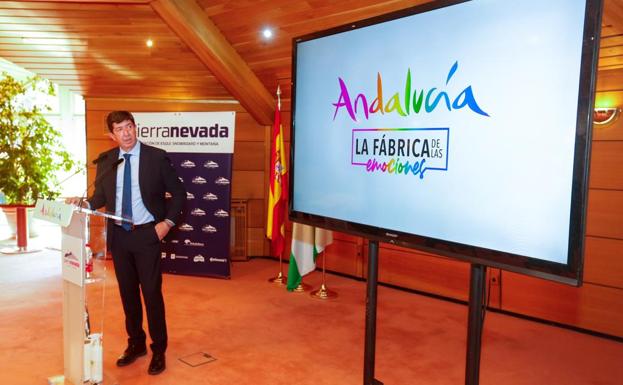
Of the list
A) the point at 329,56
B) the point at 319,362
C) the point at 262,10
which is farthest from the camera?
the point at 262,10

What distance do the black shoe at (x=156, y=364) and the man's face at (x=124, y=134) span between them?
4.39 ft

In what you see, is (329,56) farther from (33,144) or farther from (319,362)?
(33,144)

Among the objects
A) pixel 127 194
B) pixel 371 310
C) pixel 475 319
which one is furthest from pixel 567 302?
pixel 127 194

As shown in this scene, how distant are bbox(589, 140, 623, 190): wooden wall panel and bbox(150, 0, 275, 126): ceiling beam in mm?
3469

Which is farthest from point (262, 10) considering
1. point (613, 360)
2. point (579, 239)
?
point (613, 360)

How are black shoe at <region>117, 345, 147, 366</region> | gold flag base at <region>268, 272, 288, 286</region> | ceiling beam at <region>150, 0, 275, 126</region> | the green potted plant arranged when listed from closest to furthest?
1. black shoe at <region>117, 345, 147, 366</region>
2. ceiling beam at <region>150, 0, 275, 126</region>
3. gold flag base at <region>268, 272, 288, 286</region>
4. the green potted plant

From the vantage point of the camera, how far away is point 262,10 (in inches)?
173

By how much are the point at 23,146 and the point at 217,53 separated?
3.61m

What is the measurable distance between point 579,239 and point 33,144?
278 inches

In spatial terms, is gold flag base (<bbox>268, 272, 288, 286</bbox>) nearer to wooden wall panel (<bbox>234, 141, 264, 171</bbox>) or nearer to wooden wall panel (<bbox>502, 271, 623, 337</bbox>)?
wooden wall panel (<bbox>234, 141, 264, 171</bbox>)

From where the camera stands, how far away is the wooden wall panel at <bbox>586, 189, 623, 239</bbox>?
12.8ft

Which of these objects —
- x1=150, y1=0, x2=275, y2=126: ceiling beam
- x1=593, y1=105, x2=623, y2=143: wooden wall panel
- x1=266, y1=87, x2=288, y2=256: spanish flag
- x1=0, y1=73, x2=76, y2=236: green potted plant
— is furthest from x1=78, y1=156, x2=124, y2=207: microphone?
x1=0, y1=73, x2=76, y2=236: green potted plant

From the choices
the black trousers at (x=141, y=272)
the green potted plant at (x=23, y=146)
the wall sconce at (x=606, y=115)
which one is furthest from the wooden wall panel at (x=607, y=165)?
the green potted plant at (x=23, y=146)

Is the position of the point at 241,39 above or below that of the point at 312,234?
above
